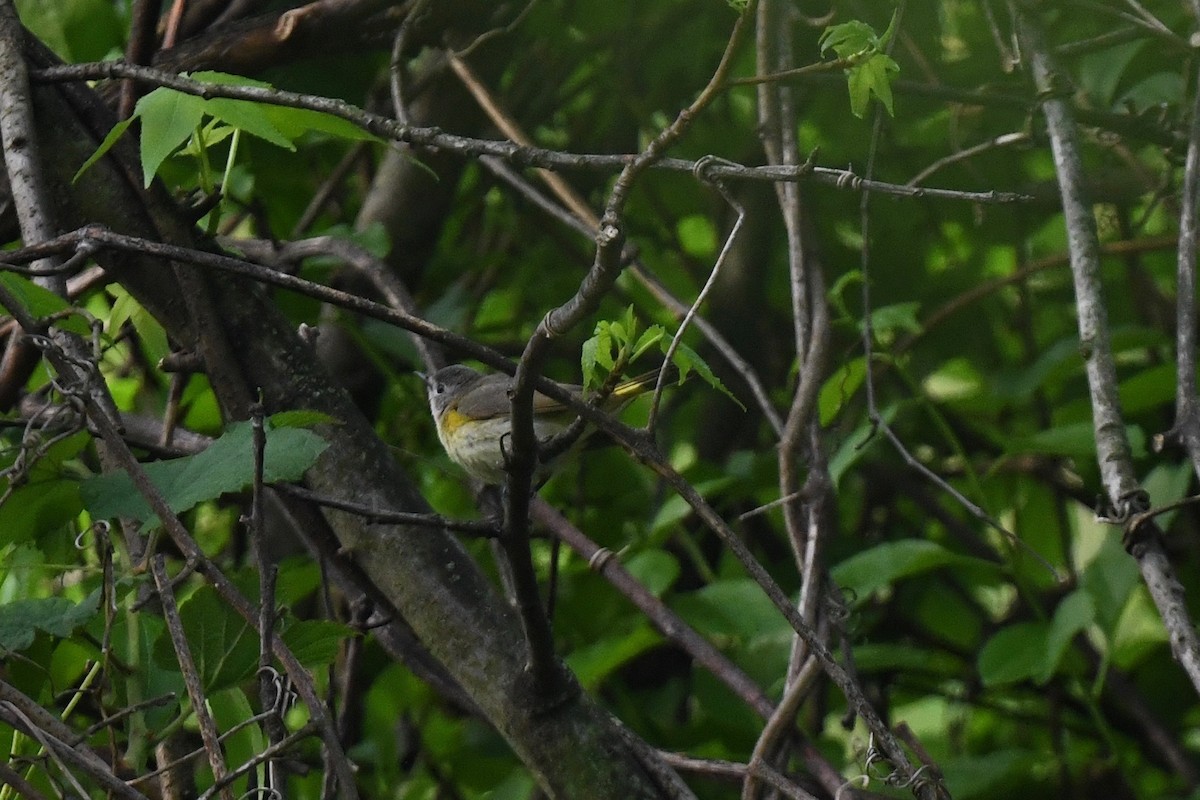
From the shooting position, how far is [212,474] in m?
1.67

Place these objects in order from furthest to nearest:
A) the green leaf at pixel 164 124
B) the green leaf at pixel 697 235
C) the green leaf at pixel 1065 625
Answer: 1. the green leaf at pixel 697 235
2. the green leaf at pixel 1065 625
3. the green leaf at pixel 164 124

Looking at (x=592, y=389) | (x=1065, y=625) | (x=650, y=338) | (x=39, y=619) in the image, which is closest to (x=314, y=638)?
(x=39, y=619)

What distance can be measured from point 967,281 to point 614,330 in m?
2.72

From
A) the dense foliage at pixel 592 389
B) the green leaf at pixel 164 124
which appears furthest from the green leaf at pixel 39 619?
the green leaf at pixel 164 124

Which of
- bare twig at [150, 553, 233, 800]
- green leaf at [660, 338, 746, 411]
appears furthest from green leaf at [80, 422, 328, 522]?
green leaf at [660, 338, 746, 411]

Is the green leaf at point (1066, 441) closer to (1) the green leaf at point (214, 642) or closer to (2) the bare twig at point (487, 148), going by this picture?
(2) the bare twig at point (487, 148)

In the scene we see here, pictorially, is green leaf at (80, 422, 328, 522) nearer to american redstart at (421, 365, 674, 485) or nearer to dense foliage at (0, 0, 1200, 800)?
dense foliage at (0, 0, 1200, 800)

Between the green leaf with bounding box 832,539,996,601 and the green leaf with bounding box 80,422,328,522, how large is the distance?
1320 millimetres

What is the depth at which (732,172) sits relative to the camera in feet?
4.01

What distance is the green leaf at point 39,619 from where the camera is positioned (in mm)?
1644

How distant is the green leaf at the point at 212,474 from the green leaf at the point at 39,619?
0.41 feet

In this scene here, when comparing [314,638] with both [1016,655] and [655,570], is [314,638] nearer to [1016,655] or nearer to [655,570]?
[655,570]

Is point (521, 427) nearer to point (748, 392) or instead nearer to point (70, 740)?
point (70, 740)

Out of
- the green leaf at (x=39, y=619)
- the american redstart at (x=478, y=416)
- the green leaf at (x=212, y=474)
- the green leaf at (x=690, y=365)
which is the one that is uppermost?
the green leaf at (x=690, y=365)
